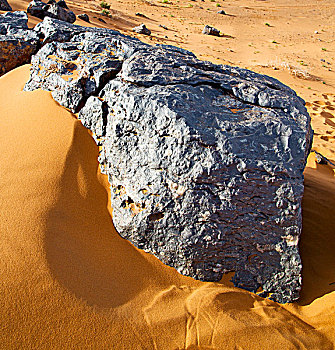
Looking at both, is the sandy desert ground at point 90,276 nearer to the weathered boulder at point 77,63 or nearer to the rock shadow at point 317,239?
the rock shadow at point 317,239

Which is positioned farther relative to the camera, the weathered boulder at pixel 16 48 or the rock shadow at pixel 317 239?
the weathered boulder at pixel 16 48

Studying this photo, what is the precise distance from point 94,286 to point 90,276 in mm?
76

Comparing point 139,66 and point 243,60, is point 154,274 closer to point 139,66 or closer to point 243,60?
point 139,66

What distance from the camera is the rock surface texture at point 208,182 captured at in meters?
2.00

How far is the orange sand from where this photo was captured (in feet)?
5.29

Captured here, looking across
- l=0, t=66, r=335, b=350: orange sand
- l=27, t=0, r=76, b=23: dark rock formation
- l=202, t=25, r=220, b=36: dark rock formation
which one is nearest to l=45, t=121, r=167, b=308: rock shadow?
l=0, t=66, r=335, b=350: orange sand

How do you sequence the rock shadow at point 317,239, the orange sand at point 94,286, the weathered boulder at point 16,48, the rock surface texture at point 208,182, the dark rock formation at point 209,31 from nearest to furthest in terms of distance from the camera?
the orange sand at point 94,286 < the rock surface texture at point 208,182 < the rock shadow at point 317,239 < the weathered boulder at point 16,48 < the dark rock formation at point 209,31

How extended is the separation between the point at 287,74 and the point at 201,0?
779 inches

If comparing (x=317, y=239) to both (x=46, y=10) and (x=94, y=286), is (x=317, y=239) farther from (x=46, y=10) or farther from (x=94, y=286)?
(x=46, y=10)

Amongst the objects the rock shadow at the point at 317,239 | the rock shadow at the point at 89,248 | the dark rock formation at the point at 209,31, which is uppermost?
the dark rock formation at the point at 209,31

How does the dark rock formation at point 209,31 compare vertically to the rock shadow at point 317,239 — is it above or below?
above

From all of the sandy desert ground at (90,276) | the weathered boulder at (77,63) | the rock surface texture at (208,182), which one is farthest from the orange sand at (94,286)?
the weathered boulder at (77,63)

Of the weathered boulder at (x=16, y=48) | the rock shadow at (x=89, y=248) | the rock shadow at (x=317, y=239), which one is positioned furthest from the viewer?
the weathered boulder at (x=16, y=48)

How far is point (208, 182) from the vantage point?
1994 mm
